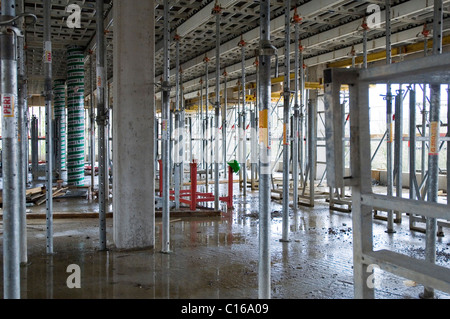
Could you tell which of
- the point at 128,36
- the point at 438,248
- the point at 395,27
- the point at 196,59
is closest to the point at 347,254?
the point at 438,248

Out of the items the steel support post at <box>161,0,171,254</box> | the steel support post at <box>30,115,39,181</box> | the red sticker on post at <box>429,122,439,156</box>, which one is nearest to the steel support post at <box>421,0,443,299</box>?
the red sticker on post at <box>429,122,439,156</box>

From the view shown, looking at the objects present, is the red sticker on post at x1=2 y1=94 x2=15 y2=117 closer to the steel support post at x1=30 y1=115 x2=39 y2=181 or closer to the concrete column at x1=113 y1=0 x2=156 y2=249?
the concrete column at x1=113 y1=0 x2=156 y2=249

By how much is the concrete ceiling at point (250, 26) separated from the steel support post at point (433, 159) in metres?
3.28

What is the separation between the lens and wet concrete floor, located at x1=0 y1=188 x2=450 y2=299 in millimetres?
4164

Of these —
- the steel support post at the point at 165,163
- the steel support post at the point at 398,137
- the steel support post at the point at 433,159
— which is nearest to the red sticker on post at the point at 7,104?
the steel support post at the point at 165,163

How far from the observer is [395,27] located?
9.61 meters

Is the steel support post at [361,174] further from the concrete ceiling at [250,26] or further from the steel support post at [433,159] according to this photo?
the concrete ceiling at [250,26]

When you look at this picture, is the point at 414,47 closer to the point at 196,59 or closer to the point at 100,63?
the point at 196,59

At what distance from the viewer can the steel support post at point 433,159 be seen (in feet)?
13.2

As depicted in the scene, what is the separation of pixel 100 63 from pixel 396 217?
19.9ft

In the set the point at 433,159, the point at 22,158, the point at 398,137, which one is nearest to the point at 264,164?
the point at 433,159

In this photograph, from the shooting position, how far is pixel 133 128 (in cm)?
580

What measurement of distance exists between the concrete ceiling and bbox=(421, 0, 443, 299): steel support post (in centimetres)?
328
